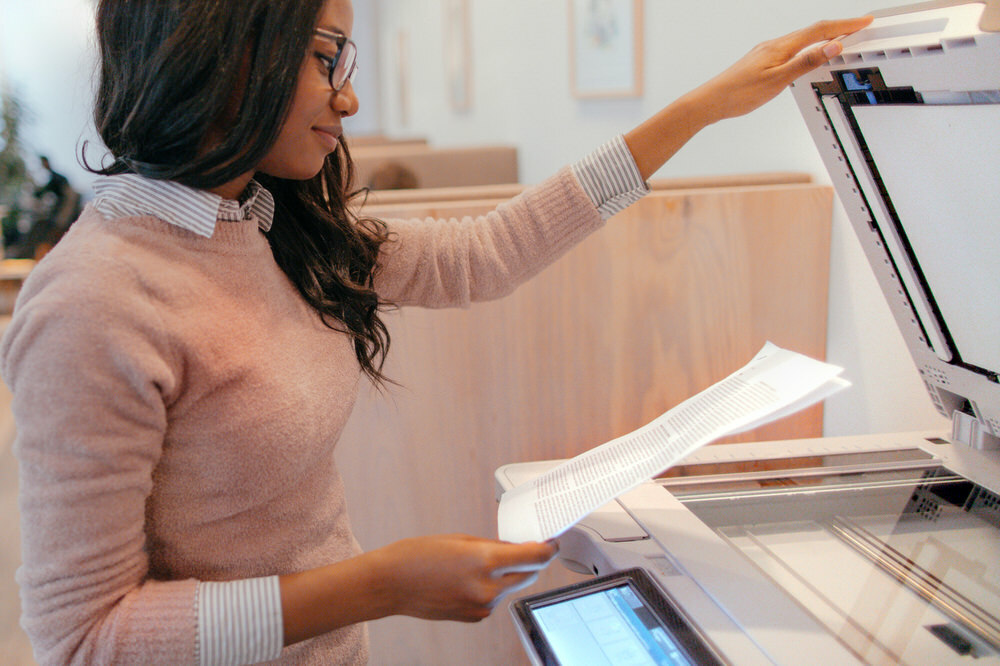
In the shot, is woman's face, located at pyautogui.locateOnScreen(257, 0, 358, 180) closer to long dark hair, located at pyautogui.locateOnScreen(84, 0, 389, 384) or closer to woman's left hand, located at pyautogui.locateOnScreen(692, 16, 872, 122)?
long dark hair, located at pyautogui.locateOnScreen(84, 0, 389, 384)

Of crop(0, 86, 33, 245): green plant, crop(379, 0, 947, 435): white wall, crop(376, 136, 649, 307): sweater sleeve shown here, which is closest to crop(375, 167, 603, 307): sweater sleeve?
crop(376, 136, 649, 307): sweater sleeve

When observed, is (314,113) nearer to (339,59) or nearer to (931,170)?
(339,59)

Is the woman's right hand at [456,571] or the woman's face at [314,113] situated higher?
the woman's face at [314,113]

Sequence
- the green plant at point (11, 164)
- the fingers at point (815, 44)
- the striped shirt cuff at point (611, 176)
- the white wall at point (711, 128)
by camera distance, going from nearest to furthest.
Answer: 1. the fingers at point (815, 44)
2. the striped shirt cuff at point (611, 176)
3. the white wall at point (711, 128)
4. the green plant at point (11, 164)

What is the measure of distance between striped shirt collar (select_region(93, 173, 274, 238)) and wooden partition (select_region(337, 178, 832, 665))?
0.55 metres

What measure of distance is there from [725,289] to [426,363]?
0.49m

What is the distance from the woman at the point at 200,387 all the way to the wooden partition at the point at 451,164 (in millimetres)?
1927

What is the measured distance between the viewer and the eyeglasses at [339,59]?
0.73 meters

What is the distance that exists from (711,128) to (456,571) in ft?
4.28

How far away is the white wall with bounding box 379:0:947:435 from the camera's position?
123 centimetres

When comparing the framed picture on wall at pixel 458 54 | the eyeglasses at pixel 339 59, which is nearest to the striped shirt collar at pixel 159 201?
the eyeglasses at pixel 339 59

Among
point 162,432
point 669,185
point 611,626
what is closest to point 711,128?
point 669,185

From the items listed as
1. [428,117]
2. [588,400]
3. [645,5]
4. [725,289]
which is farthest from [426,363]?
[428,117]

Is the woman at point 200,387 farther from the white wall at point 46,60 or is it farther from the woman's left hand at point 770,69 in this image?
the white wall at point 46,60
